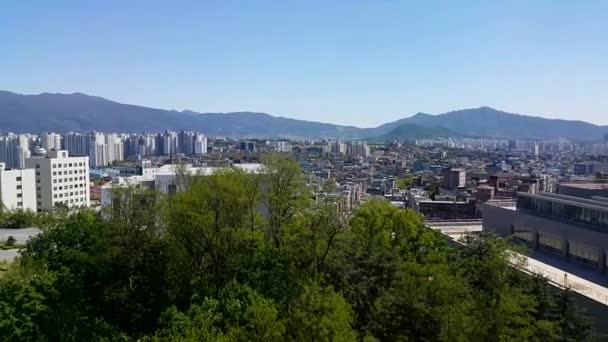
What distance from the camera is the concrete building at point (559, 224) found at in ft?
56.3

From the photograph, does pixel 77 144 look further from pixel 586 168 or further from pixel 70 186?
pixel 586 168

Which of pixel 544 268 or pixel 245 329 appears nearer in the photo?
pixel 245 329

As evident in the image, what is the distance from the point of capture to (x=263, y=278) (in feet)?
36.3

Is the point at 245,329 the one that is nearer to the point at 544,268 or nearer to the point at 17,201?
the point at 544,268

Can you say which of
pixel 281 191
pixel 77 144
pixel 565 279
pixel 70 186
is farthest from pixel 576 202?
pixel 77 144

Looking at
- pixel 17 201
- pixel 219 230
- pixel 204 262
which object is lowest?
pixel 17 201

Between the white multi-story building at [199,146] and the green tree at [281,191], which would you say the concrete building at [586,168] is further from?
the green tree at [281,191]

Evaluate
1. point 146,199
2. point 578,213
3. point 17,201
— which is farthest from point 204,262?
point 17,201

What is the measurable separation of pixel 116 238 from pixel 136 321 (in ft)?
6.14

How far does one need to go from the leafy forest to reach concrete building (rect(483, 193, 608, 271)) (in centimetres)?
570

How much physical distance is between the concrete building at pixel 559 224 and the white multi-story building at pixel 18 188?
1380 inches

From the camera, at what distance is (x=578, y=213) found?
1823 cm

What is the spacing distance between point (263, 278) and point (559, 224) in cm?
1231

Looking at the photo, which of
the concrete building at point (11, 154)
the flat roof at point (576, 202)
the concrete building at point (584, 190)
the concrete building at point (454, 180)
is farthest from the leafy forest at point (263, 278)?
the concrete building at point (11, 154)
